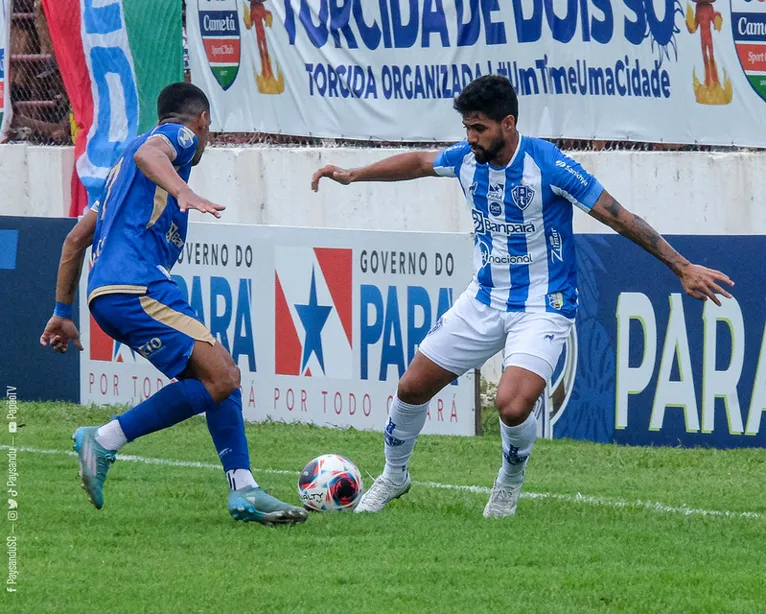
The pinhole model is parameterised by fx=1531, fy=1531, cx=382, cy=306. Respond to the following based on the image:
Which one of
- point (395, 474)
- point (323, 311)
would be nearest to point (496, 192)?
point (395, 474)

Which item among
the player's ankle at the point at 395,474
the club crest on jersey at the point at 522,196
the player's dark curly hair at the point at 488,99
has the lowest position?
the player's ankle at the point at 395,474

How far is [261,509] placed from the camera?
6500 millimetres

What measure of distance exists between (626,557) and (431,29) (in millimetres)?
7517

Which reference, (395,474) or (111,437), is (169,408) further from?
(395,474)

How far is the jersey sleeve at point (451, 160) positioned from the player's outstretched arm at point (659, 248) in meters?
0.69

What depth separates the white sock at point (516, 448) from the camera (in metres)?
6.64

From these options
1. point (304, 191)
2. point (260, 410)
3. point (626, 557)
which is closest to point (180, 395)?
point (626, 557)

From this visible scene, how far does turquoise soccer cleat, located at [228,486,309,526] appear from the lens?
6.46 metres

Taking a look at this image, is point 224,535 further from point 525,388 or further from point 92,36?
point 92,36

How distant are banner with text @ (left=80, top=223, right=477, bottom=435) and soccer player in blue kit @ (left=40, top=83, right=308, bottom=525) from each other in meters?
3.71

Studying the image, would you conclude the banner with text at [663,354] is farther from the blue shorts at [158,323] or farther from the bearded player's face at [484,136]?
the blue shorts at [158,323]

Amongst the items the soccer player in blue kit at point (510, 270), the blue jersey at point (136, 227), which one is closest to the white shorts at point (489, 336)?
the soccer player in blue kit at point (510, 270)

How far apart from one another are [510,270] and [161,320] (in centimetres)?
154

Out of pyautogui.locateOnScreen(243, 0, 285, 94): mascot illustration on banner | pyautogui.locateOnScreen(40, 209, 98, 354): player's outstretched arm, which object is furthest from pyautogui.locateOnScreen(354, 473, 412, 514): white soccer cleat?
pyautogui.locateOnScreen(243, 0, 285, 94): mascot illustration on banner
